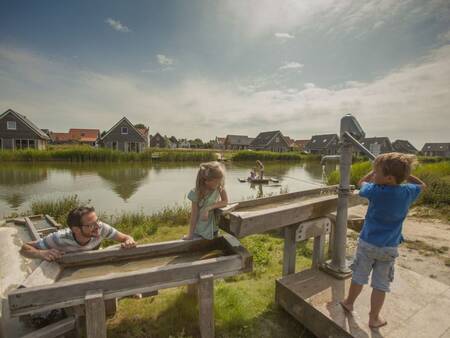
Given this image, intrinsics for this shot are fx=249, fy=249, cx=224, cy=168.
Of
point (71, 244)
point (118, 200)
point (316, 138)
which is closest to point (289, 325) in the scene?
point (71, 244)

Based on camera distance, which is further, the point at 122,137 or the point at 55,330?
the point at 122,137

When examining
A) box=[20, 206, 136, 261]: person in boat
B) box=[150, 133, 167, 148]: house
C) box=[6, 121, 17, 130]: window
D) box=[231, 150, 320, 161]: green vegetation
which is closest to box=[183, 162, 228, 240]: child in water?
box=[20, 206, 136, 261]: person in boat

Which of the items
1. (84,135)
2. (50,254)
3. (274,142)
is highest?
(84,135)

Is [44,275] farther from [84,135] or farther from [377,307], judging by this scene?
[84,135]

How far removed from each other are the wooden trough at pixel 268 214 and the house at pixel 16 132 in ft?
132

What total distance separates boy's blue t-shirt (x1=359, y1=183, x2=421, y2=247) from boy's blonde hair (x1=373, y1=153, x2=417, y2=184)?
0.10 metres

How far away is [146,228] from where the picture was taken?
263 inches

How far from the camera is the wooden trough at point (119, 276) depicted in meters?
1.71

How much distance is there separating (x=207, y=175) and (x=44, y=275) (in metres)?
1.69

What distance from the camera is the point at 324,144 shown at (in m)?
63.5

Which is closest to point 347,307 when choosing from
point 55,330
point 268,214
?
point 268,214

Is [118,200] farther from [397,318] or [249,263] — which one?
[397,318]

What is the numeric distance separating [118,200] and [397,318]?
38.5 ft

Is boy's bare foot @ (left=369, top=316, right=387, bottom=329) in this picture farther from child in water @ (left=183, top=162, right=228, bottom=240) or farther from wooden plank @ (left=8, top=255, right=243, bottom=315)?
child in water @ (left=183, top=162, right=228, bottom=240)
